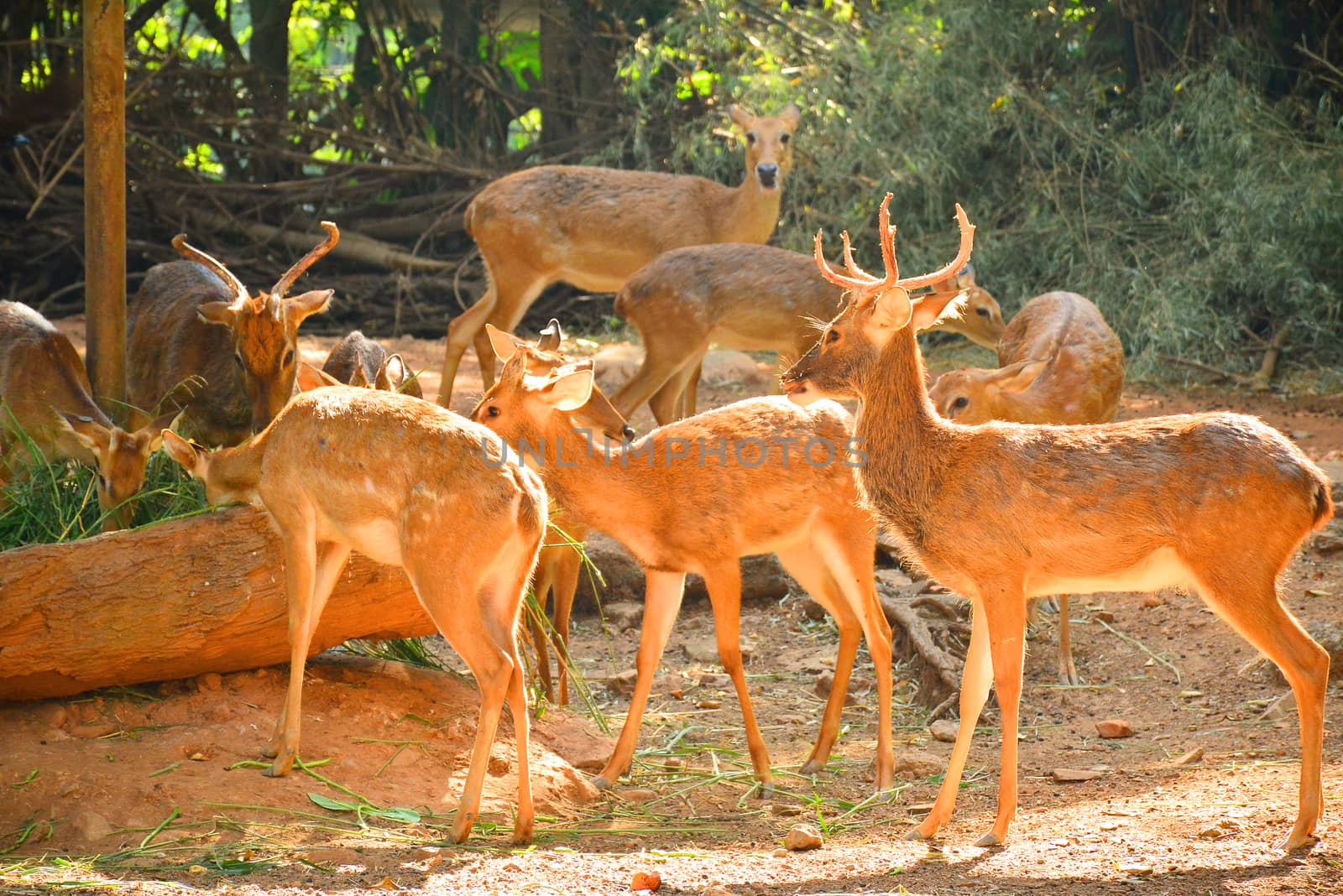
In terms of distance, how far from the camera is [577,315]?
13891 mm

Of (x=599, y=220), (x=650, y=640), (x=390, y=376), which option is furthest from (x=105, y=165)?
(x=599, y=220)

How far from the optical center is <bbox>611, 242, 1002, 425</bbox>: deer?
9.52 metres

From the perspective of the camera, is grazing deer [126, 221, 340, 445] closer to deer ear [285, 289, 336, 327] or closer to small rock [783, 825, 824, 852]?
deer ear [285, 289, 336, 327]

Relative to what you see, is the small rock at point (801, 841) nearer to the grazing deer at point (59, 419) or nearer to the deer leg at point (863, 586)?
the deer leg at point (863, 586)

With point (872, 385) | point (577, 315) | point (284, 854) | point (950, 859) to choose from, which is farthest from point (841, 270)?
point (577, 315)

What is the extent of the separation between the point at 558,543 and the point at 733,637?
916 millimetres

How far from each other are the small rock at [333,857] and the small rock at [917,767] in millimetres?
2418

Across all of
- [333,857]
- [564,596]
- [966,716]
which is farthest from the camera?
[564,596]

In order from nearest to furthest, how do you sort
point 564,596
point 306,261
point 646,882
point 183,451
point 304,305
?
point 646,882 < point 183,451 < point 306,261 < point 564,596 < point 304,305

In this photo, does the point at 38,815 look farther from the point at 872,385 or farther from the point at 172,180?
the point at 172,180

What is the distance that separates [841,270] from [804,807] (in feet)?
12.3

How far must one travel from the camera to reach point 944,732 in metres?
6.49

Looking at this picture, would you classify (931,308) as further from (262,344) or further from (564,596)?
(262,344)

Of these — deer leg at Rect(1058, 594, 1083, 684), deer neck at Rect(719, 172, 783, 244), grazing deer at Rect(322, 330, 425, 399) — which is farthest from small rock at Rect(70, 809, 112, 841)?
deer neck at Rect(719, 172, 783, 244)
